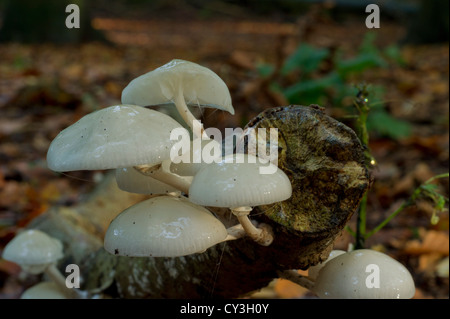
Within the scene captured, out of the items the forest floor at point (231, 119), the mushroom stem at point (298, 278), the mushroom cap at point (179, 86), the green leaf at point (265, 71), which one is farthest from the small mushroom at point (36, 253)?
the green leaf at point (265, 71)

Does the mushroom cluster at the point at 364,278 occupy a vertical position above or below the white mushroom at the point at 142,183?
below

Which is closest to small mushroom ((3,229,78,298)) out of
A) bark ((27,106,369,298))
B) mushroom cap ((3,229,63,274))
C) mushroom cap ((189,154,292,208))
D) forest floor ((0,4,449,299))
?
mushroom cap ((3,229,63,274))

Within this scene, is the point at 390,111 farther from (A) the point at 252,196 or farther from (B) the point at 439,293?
(A) the point at 252,196

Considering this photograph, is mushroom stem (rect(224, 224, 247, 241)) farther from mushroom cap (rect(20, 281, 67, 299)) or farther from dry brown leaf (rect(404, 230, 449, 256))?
dry brown leaf (rect(404, 230, 449, 256))

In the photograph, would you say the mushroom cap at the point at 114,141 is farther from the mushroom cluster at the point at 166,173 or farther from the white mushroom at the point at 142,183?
the white mushroom at the point at 142,183

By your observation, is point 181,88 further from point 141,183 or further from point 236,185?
A: point 236,185

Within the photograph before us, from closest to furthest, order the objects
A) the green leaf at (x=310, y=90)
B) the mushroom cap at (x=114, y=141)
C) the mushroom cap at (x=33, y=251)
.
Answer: the mushroom cap at (x=114, y=141)
the mushroom cap at (x=33, y=251)
the green leaf at (x=310, y=90)

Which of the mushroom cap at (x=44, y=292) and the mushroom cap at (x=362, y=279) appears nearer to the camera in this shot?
the mushroom cap at (x=362, y=279)
